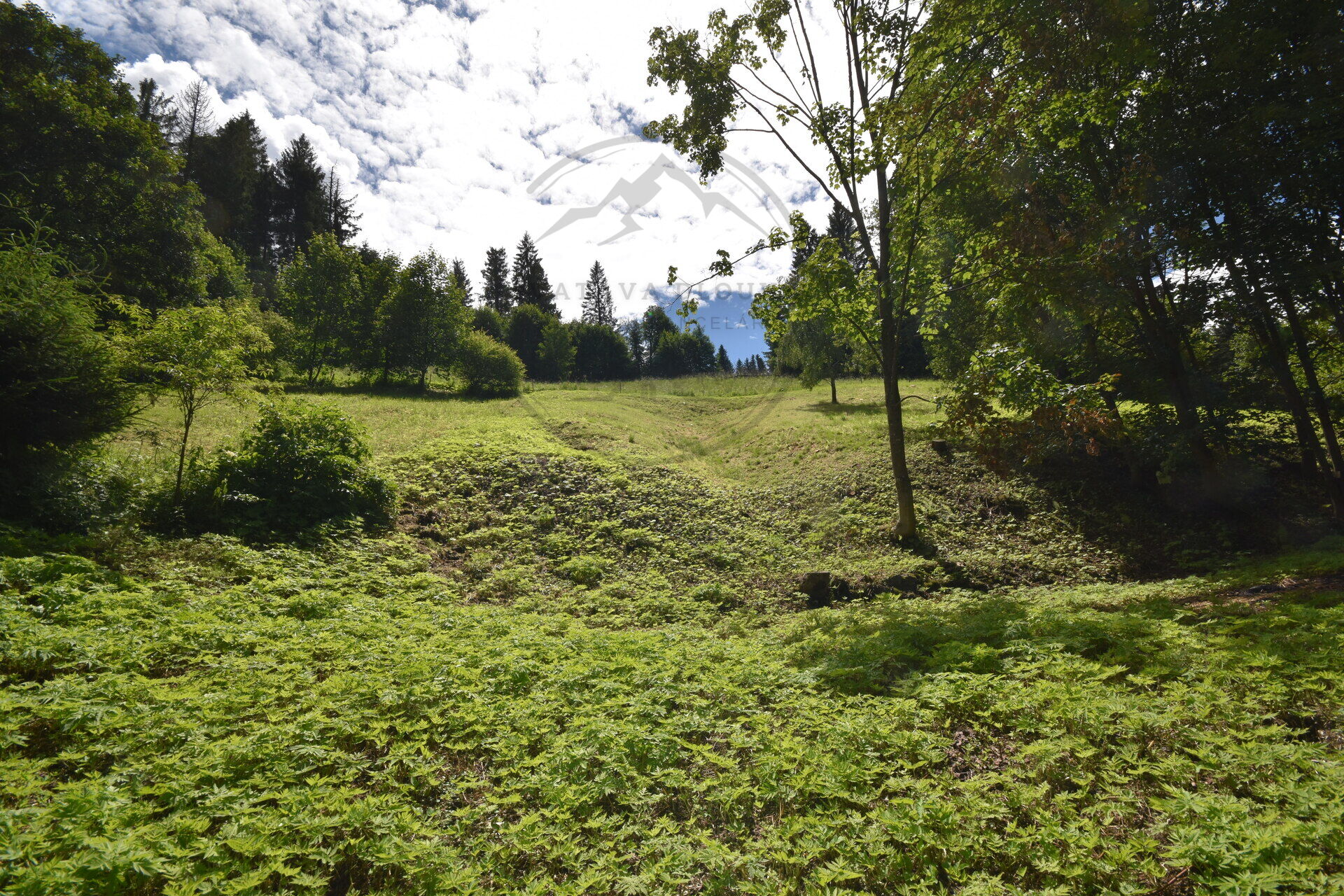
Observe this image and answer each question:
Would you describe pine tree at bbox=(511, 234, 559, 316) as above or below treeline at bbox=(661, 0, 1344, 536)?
above

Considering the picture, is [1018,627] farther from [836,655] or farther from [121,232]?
[121,232]

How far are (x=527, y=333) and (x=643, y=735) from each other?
217 ft

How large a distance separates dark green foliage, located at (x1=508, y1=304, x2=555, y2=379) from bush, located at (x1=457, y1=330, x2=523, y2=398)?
28.5 m

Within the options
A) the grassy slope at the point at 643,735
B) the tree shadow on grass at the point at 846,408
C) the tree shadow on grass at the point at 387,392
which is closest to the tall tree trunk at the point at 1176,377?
the grassy slope at the point at 643,735

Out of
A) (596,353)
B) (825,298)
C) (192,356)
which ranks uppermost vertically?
(596,353)

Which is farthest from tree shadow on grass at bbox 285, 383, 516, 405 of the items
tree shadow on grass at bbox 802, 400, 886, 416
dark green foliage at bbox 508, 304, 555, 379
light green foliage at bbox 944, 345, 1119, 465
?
dark green foliage at bbox 508, 304, 555, 379

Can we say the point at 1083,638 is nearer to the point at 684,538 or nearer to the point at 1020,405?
the point at 1020,405

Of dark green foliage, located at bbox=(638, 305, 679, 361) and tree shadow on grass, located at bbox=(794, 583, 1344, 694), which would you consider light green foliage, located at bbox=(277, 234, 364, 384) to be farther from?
dark green foliage, located at bbox=(638, 305, 679, 361)

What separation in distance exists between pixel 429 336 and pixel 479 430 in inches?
777

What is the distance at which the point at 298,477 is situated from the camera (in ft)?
35.0

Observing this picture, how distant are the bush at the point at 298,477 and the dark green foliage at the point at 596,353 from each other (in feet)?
202

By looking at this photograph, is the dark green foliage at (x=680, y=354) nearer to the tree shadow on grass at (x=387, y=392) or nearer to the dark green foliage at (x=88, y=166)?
the tree shadow on grass at (x=387, y=392)

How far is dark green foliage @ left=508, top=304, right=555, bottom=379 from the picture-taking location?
65500 mm

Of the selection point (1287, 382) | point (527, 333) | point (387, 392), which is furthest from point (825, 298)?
point (527, 333)
